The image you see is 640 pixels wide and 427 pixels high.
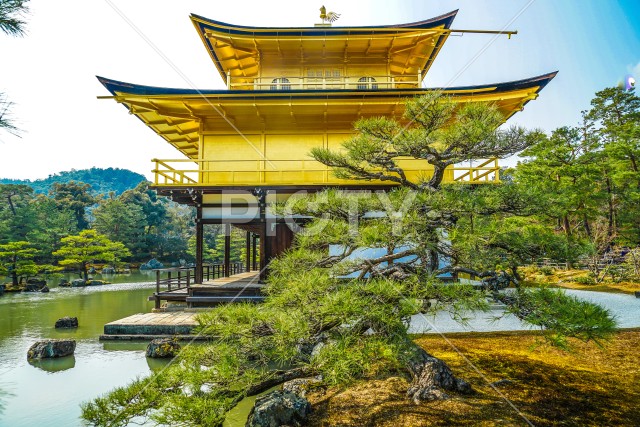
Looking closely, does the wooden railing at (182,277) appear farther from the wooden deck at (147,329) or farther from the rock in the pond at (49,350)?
the rock in the pond at (49,350)

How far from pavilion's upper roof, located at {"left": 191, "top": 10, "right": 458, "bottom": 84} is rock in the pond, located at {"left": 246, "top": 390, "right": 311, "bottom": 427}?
33.3ft

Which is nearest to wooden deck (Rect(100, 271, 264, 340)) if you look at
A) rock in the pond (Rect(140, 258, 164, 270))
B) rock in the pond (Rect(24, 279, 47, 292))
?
rock in the pond (Rect(24, 279, 47, 292))

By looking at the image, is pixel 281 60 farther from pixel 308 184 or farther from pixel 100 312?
pixel 100 312

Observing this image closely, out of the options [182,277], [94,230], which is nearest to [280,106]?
[182,277]

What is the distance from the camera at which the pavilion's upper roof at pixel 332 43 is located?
10484 mm

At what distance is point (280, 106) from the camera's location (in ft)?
30.5

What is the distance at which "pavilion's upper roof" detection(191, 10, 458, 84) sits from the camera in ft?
34.4

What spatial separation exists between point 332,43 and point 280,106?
129 inches

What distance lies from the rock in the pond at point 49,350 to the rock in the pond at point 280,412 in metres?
5.50

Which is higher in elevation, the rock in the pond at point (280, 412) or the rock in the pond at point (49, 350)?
the rock in the pond at point (280, 412)

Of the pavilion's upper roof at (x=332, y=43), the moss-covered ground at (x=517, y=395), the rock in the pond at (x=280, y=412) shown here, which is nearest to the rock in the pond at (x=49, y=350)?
the rock in the pond at (x=280, y=412)

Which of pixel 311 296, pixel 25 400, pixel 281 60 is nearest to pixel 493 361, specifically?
pixel 311 296

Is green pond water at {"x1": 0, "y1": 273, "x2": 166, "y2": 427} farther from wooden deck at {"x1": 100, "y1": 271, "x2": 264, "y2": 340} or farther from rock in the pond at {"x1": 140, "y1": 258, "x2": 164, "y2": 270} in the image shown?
rock in the pond at {"x1": 140, "y1": 258, "x2": 164, "y2": 270}

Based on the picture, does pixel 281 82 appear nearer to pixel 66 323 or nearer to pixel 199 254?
pixel 199 254
